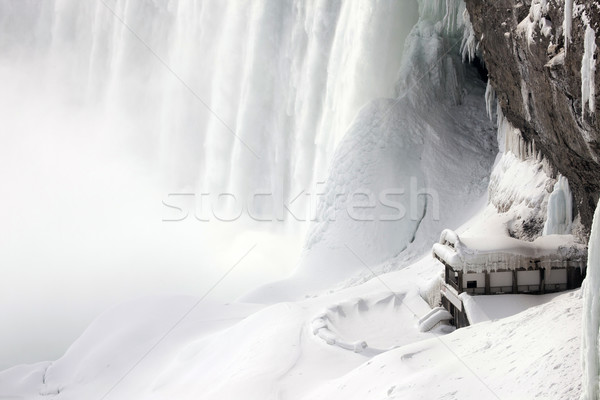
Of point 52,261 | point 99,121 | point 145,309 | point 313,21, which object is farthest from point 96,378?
point 99,121

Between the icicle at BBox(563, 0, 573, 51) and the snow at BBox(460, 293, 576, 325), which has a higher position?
the icicle at BBox(563, 0, 573, 51)

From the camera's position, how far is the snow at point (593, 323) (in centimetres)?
561

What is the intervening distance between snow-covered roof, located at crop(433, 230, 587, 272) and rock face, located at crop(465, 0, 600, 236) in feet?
1.40

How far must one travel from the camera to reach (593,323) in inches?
221

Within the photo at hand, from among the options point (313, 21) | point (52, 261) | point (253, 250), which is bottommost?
point (52, 261)

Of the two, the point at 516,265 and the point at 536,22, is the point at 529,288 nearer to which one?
the point at 516,265

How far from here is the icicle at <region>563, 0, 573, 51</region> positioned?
7277mm

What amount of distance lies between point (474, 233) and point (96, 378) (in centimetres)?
819

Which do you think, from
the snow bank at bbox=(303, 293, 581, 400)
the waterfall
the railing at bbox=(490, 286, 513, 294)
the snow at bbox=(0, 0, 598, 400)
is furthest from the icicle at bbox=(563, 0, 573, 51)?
the waterfall

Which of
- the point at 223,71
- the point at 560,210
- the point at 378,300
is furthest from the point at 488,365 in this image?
the point at 223,71

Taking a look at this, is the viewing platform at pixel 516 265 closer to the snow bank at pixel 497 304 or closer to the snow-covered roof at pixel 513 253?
the snow-covered roof at pixel 513 253

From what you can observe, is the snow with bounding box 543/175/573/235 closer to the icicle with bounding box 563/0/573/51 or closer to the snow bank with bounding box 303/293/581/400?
the snow bank with bounding box 303/293/581/400

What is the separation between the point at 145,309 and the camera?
16.0m

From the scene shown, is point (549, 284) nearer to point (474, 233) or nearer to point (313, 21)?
point (474, 233)
